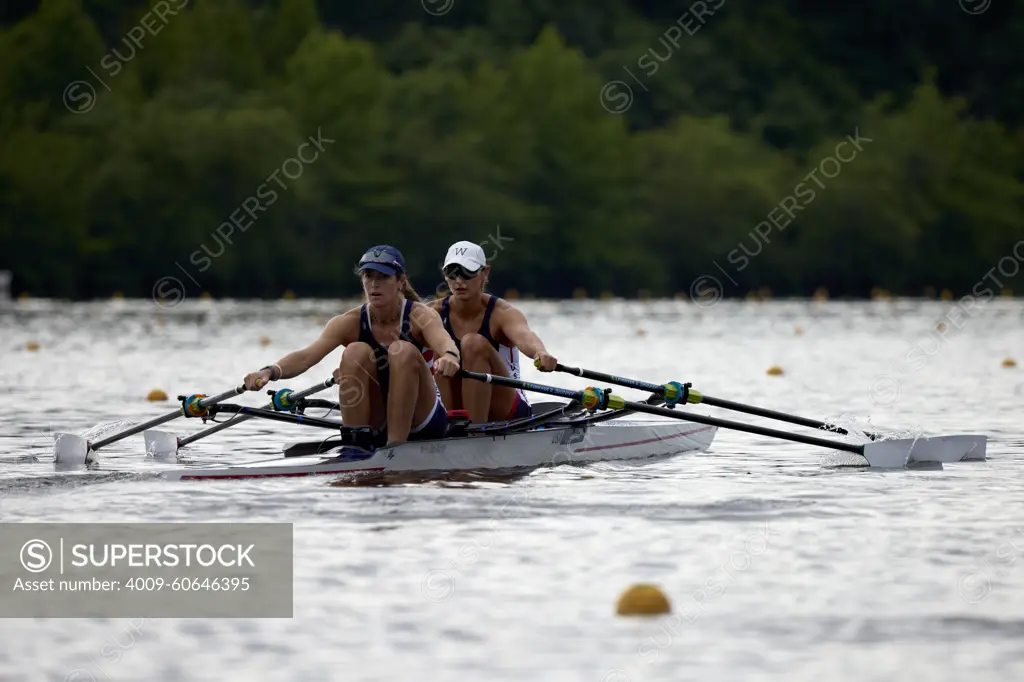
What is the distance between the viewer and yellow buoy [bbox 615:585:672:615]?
7.04 meters

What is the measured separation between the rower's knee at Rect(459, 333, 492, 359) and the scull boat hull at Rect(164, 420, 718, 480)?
0.60 meters

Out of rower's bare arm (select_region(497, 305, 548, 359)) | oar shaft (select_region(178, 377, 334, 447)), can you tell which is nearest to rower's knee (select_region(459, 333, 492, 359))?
rower's bare arm (select_region(497, 305, 548, 359))

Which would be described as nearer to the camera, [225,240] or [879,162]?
[225,240]

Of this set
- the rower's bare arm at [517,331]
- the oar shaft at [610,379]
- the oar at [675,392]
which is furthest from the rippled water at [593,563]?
the rower's bare arm at [517,331]

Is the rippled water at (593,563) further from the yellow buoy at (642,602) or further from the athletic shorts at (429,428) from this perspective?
the athletic shorts at (429,428)

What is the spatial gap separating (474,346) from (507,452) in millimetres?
752

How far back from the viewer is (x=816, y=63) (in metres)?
86.4

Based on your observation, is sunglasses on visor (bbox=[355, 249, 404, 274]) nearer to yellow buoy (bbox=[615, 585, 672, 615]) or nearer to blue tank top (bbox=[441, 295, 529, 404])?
blue tank top (bbox=[441, 295, 529, 404])

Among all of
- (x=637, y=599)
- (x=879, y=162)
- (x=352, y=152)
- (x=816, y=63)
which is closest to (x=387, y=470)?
(x=637, y=599)

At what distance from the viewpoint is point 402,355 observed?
35.5 feet

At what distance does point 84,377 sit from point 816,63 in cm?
6946

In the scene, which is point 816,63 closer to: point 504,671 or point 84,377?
point 84,377

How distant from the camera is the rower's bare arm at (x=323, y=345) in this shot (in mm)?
10820

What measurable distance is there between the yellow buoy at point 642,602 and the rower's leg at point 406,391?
3942mm
